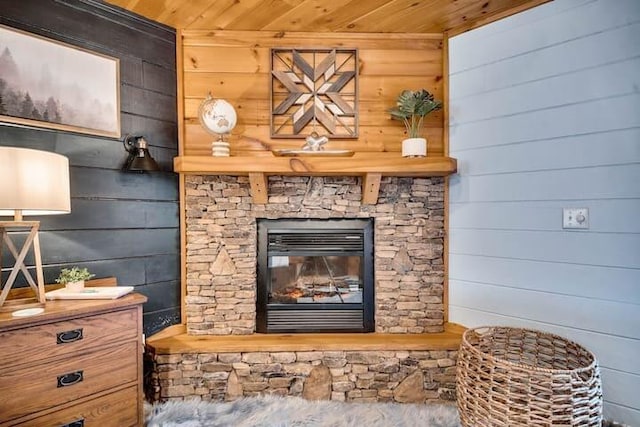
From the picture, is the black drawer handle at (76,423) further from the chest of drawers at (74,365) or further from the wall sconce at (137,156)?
the wall sconce at (137,156)

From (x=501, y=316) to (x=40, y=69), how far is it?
9.33ft

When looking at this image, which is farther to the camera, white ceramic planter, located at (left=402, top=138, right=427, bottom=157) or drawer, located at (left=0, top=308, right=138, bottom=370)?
white ceramic planter, located at (left=402, top=138, right=427, bottom=157)

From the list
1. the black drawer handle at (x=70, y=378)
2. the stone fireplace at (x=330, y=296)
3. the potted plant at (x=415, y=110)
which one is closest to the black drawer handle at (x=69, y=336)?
the black drawer handle at (x=70, y=378)

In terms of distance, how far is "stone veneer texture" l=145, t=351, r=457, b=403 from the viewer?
1.99 metres

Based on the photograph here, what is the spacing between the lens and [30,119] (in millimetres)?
1675

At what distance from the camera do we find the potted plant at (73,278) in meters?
1.68

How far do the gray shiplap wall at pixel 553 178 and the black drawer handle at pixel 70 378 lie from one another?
206 centimetres

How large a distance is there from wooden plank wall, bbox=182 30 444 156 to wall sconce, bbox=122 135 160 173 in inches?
11.5

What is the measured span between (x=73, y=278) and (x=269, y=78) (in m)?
1.60

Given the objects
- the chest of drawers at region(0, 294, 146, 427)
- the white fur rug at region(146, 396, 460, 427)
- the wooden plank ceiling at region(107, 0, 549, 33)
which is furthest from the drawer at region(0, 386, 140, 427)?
the wooden plank ceiling at region(107, 0, 549, 33)

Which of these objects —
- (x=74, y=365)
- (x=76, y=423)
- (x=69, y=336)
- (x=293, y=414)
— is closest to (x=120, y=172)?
(x=69, y=336)

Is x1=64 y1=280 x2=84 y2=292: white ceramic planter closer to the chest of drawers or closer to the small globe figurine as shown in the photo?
the chest of drawers

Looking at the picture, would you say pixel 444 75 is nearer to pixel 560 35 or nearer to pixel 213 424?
pixel 560 35

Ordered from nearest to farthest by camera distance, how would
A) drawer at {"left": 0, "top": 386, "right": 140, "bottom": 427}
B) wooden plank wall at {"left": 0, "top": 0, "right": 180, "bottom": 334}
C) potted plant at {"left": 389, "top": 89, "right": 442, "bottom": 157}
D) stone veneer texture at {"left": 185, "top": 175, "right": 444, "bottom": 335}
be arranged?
drawer at {"left": 0, "top": 386, "right": 140, "bottom": 427}
wooden plank wall at {"left": 0, "top": 0, "right": 180, "bottom": 334}
potted plant at {"left": 389, "top": 89, "right": 442, "bottom": 157}
stone veneer texture at {"left": 185, "top": 175, "right": 444, "bottom": 335}
